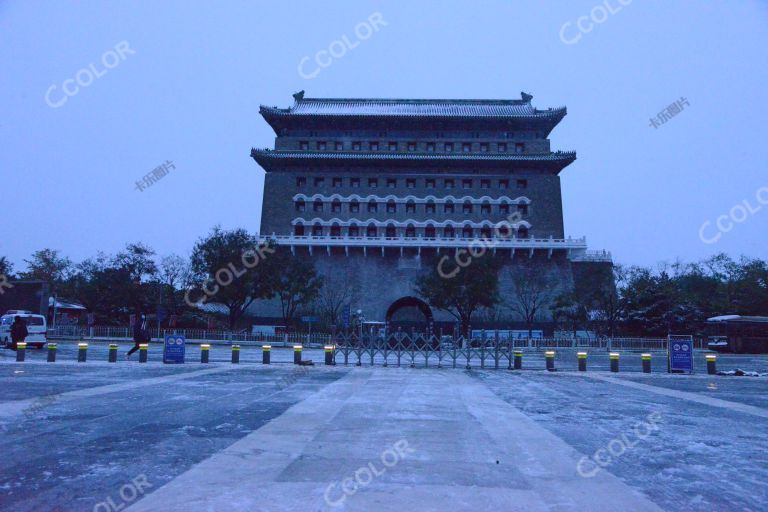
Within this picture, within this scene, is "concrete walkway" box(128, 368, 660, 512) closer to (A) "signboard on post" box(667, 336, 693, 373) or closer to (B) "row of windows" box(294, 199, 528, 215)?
(A) "signboard on post" box(667, 336, 693, 373)

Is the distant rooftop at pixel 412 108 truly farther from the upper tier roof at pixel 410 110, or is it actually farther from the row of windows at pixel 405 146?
the row of windows at pixel 405 146

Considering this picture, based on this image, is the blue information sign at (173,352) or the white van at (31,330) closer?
the blue information sign at (173,352)

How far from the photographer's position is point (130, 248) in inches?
1772

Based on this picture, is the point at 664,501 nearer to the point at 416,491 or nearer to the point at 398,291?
the point at 416,491

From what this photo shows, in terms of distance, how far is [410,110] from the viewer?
5500 cm

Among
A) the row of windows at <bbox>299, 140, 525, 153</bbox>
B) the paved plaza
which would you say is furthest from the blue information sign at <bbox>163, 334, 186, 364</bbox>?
the row of windows at <bbox>299, 140, 525, 153</bbox>

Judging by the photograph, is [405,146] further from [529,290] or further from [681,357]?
[681,357]

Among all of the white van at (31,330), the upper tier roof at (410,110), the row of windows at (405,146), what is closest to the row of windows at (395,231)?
the row of windows at (405,146)

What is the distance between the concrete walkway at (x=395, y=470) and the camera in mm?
4410

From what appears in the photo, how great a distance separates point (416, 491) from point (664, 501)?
2039 millimetres

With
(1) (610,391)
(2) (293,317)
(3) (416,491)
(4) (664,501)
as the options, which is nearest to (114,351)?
(1) (610,391)

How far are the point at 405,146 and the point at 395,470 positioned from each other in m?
50.8

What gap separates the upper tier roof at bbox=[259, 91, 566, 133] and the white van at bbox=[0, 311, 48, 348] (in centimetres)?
3136

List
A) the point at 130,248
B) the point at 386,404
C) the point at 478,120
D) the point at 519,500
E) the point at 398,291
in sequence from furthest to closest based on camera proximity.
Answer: the point at 478,120
the point at 398,291
the point at 130,248
the point at 386,404
the point at 519,500
